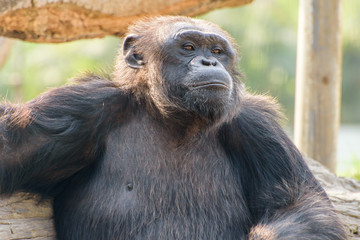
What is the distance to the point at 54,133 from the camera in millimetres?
4230

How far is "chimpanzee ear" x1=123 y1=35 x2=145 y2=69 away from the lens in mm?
4648

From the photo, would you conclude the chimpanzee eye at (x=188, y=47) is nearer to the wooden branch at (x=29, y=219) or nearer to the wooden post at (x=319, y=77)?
the wooden branch at (x=29, y=219)

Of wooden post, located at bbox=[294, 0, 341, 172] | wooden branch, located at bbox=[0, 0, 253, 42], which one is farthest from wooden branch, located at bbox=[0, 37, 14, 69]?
wooden post, located at bbox=[294, 0, 341, 172]

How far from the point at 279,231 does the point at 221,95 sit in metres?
1.06

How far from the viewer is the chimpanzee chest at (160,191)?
14.0 ft

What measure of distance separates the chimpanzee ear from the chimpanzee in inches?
0.5

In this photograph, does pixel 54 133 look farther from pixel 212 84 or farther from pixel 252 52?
pixel 252 52

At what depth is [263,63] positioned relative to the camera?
20.2 metres

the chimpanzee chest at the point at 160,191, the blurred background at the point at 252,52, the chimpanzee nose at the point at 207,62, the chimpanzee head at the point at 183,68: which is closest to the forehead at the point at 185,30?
the chimpanzee head at the point at 183,68

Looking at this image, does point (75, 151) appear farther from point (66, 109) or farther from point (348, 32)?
point (348, 32)

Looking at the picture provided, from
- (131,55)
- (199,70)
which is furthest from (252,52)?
(199,70)

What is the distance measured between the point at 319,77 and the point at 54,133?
4023 mm

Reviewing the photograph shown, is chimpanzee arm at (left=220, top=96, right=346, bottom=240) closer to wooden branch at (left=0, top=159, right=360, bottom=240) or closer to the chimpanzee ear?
wooden branch at (left=0, top=159, right=360, bottom=240)

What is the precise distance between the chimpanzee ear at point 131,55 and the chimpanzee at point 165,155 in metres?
0.01
